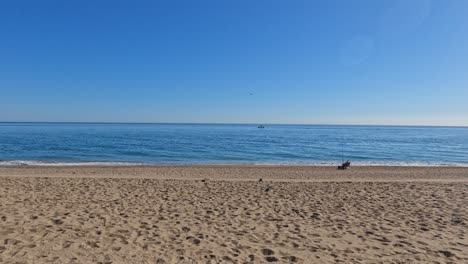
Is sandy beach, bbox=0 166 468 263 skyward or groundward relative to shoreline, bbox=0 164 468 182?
skyward

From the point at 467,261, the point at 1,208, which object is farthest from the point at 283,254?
the point at 1,208

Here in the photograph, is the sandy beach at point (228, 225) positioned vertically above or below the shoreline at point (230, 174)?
above

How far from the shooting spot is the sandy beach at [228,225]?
237 inches

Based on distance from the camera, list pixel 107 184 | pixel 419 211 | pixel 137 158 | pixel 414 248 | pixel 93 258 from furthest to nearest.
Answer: pixel 137 158, pixel 107 184, pixel 419 211, pixel 414 248, pixel 93 258

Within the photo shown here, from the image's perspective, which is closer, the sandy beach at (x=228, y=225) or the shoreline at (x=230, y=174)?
the sandy beach at (x=228, y=225)

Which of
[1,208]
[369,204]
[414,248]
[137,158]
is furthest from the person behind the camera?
[137,158]

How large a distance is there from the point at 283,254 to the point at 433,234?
12.2 feet

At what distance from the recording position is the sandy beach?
6.02 m

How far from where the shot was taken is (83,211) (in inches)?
347

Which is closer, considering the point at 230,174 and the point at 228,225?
the point at 228,225

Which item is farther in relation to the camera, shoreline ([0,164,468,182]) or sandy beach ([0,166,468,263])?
shoreline ([0,164,468,182])

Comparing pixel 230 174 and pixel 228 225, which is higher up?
pixel 228 225

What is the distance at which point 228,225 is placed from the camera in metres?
7.87

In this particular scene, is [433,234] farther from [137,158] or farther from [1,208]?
[137,158]
